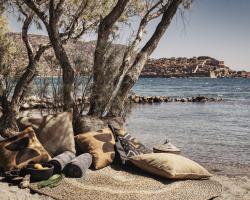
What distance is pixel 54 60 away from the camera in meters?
10.8

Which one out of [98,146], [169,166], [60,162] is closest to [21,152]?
[60,162]

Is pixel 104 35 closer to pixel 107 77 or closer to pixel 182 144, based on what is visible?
pixel 107 77

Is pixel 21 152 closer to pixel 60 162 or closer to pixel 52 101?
pixel 60 162

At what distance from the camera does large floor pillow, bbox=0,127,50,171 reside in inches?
256

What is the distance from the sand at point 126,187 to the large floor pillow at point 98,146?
191mm

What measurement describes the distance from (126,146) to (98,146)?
1.77 ft

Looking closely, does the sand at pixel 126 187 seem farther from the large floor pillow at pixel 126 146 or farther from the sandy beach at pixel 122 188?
the large floor pillow at pixel 126 146

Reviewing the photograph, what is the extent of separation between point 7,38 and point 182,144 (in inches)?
275

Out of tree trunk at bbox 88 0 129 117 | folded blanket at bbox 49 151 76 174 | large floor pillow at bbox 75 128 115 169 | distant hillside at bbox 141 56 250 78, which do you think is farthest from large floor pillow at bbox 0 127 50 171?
distant hillside at bbox 141 56 250 78

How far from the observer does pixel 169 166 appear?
6441 millimetres

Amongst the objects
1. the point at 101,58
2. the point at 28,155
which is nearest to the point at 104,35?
the point at 101,58

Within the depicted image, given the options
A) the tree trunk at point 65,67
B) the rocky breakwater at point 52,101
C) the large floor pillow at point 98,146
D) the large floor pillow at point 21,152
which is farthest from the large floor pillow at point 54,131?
the rocky breakwater at point 52,101

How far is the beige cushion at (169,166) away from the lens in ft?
20.9

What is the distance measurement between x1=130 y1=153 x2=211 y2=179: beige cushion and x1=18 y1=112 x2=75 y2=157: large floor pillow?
1279 mm
